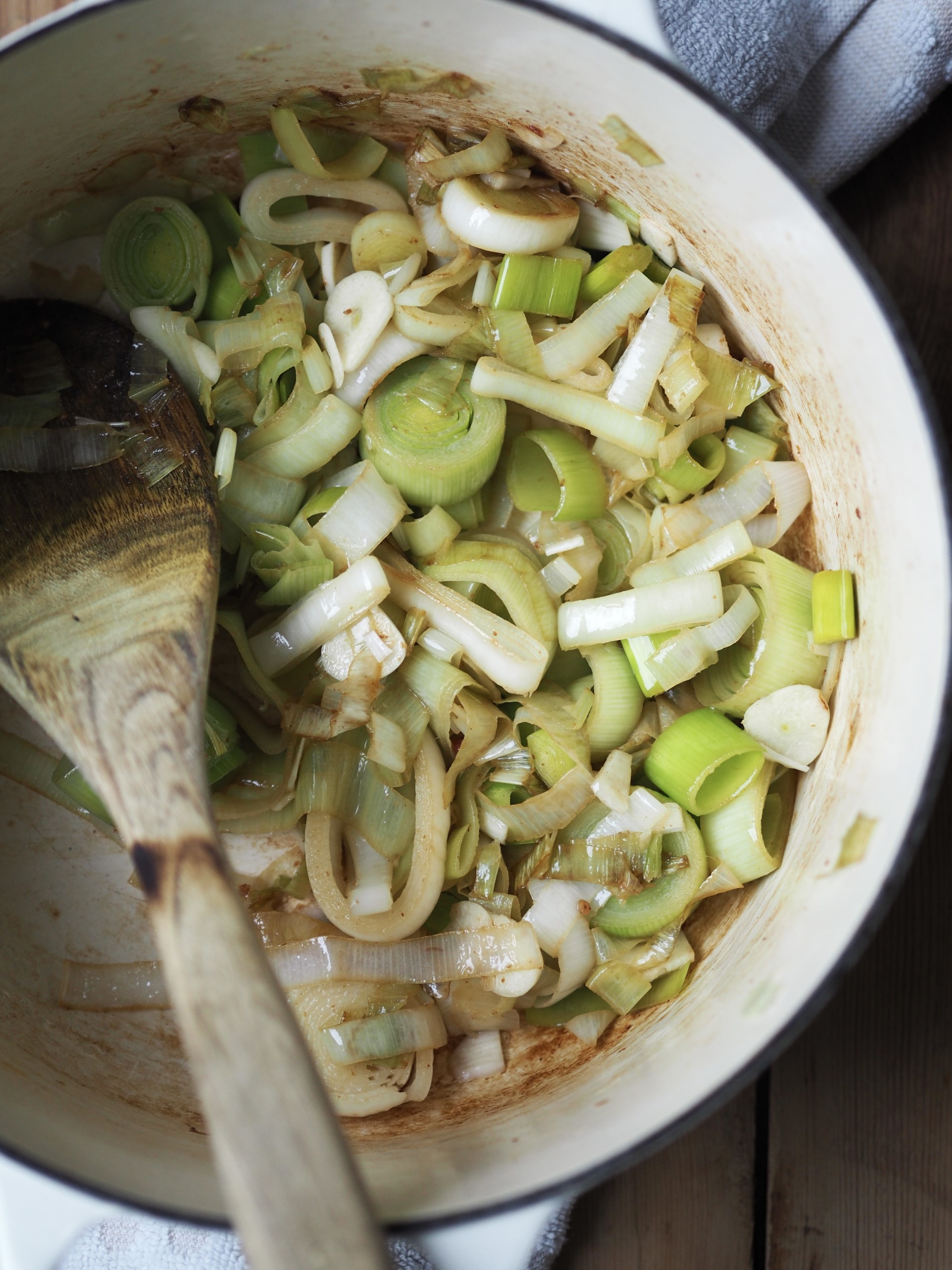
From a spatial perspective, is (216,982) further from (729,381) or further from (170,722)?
(729,381)

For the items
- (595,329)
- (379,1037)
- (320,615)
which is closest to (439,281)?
(595,329)

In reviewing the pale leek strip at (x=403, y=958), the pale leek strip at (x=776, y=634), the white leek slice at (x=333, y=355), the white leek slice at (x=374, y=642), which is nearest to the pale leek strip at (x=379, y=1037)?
the pale leek strip at (x=403, y=958)

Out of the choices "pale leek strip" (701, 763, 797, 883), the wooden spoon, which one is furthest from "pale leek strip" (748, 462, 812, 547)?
the wooden spoon

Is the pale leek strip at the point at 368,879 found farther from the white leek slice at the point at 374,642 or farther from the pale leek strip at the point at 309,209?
the pale leek strip at the point at 309,209

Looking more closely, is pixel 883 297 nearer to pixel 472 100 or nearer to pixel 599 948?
pixel 472 100

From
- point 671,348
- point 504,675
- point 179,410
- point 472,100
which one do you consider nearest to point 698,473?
point 671,348

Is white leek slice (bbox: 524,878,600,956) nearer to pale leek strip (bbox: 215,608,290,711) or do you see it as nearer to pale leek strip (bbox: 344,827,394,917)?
pale leek strip (bbox: 344,827,394,917)
